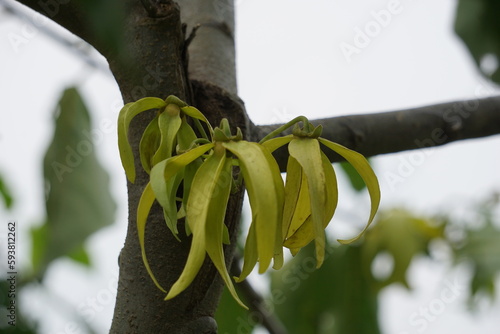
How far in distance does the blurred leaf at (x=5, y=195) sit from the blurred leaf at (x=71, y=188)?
0.24 m

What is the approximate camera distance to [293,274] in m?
1.74

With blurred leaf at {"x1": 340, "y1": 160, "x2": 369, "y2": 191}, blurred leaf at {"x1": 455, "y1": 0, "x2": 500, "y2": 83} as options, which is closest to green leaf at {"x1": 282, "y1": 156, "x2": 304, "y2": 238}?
blurred leaf at {"x1": 455, "y1": 0, "x2": 500, "y2": 83}

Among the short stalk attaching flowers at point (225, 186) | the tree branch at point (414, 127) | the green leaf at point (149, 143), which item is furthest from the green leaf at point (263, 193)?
the tree branch at point (414, 127)

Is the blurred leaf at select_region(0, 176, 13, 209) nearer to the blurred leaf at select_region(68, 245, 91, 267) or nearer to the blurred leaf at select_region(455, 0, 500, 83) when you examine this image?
the blurred leaf at select_region(68, 245, 91, 267)

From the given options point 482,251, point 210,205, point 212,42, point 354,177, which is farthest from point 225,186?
point 482,251

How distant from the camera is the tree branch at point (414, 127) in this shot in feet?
3.12

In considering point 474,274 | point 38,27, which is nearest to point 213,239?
point 38,27

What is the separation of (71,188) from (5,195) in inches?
11.8

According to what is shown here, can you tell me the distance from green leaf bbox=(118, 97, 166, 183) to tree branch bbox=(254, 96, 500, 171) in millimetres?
223

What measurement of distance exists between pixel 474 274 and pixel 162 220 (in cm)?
152

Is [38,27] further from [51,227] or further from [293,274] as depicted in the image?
[293,274]

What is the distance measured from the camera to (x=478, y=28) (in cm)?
100

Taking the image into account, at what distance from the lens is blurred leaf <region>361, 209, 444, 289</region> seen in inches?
73.1

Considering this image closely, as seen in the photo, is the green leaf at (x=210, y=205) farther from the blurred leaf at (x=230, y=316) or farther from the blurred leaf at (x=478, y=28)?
the blurred leaf at (x=230, y=316)
